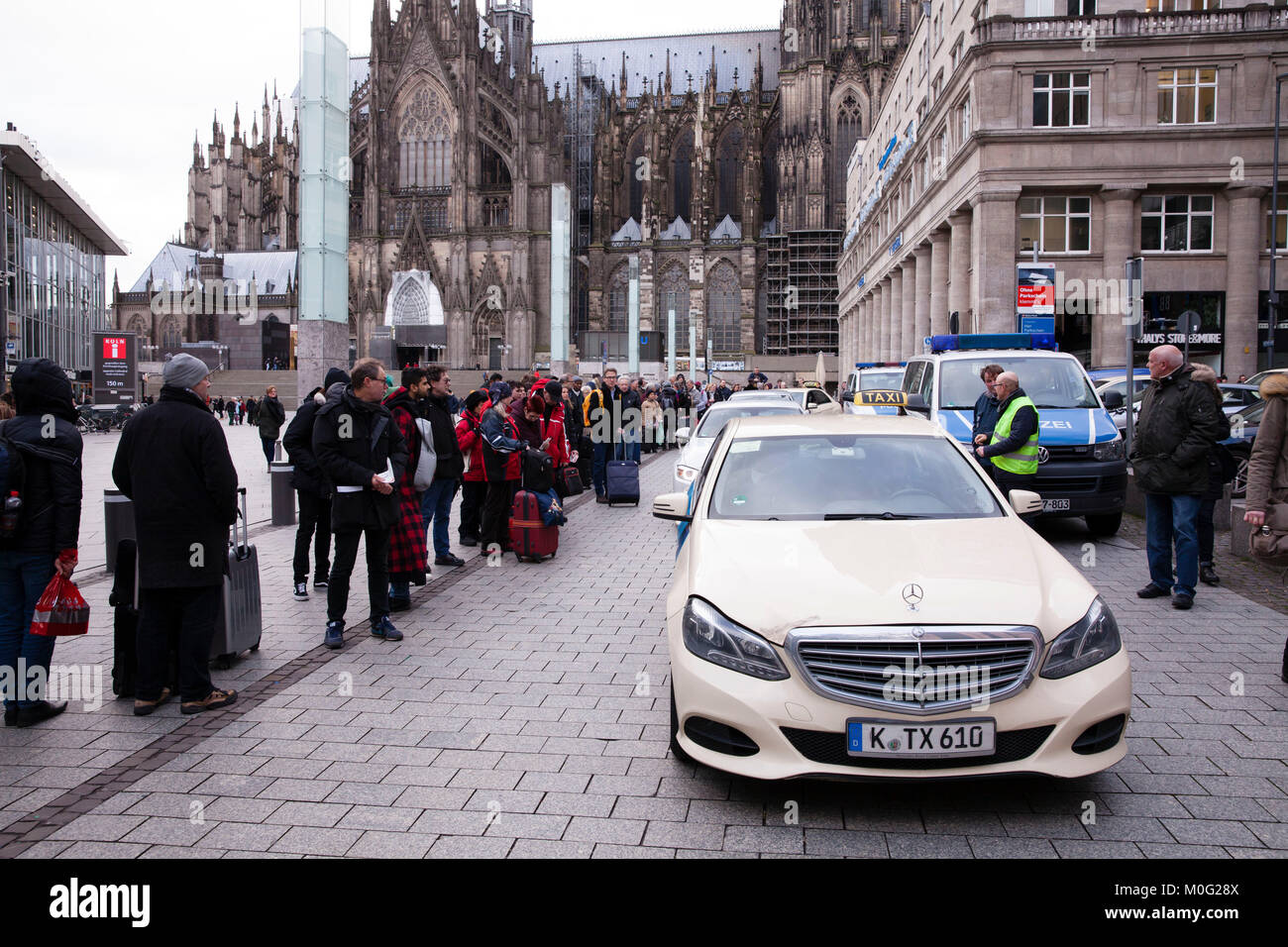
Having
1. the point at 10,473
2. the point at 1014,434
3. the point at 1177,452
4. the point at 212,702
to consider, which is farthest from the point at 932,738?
the point at 1014,434

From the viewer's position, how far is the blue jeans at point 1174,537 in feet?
24.8

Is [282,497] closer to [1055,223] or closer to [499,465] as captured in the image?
[499,465]

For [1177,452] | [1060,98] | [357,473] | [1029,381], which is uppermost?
[1060,98]

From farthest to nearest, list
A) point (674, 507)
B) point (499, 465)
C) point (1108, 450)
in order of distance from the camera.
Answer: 1. point (1108, 450)
2. point (499, 465)
3. point (674, 507)

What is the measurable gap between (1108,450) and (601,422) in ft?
25.5

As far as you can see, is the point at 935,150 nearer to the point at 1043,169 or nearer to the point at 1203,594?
the point at 1043,169

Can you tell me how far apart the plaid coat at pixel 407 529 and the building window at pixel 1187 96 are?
29.9 m

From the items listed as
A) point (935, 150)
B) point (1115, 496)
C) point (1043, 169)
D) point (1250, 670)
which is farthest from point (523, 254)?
point (1250, 670)

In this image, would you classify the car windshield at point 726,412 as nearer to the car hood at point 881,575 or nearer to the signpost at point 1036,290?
the car hood at point 881,575

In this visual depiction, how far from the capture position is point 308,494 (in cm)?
824

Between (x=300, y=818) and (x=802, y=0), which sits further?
(x=802, y=0)
